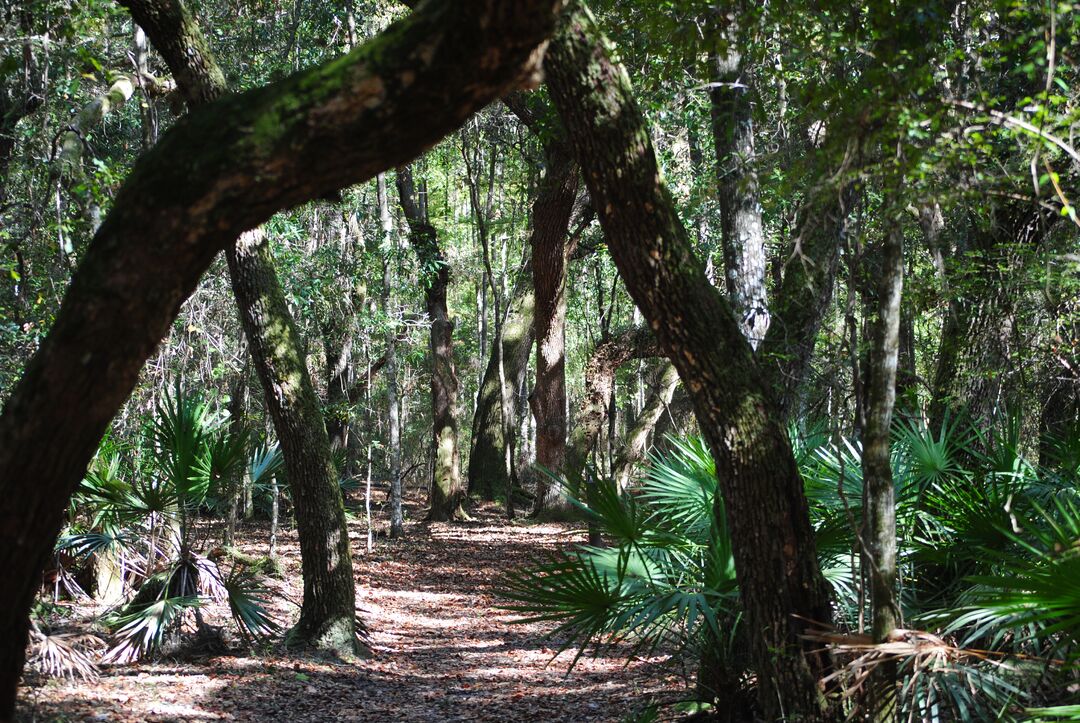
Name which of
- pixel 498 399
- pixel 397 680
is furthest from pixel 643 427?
pixel 397 680

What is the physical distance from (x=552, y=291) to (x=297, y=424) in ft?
23.4

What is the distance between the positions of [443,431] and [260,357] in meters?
9.88

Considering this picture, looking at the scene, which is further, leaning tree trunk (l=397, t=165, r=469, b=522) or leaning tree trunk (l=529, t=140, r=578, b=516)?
leaning tree trunk (l=397, t=165, r=469, b=522)

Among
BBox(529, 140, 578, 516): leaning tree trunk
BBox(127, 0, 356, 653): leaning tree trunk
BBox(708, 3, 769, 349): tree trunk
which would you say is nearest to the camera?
BBox(708, 3, 769, 349): tree trunk

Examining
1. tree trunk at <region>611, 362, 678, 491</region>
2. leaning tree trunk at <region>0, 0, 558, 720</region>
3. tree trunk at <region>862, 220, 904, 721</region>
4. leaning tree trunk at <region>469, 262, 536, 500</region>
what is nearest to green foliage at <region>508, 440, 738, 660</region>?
tree trunk at <region>862, 220, 904, 721</region>

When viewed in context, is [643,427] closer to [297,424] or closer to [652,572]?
[297,424]

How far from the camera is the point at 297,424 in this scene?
310 inches

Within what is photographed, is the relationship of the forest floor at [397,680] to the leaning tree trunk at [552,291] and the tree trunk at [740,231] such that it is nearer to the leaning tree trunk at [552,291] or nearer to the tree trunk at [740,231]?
the tree trunk at [740,231]

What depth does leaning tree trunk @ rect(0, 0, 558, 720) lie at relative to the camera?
106 inches

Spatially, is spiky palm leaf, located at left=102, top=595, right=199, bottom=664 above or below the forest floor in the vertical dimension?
above

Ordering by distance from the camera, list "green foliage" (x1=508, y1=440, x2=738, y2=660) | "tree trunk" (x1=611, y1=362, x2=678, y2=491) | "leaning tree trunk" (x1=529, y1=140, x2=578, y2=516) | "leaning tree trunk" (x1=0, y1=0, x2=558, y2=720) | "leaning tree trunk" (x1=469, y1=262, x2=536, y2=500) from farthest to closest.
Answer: "leaning tree trunk" (x1=469, y1=262, x2=536, y2=500) < "tree trunk" (x1=611, y1=362, x2=678, y2=491) < "leaning tree trunk" (x1=529, y1=140, x2=578, y2=516) < "green foliage" (x1=508, y1=440, x2=738, y2=660) < "leaning tree trunk" (x1=0, y1=0, x2=558, y2=720)

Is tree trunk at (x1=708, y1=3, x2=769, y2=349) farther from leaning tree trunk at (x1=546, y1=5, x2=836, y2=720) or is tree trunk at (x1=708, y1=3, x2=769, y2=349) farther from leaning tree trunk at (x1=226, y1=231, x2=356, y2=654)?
leaning tree trunk at (x1=226, y1=231, x2=356, y2=654)

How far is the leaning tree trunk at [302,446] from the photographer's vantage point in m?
7.76

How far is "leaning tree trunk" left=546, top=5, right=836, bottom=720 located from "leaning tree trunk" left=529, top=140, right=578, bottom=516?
827 centimetres
